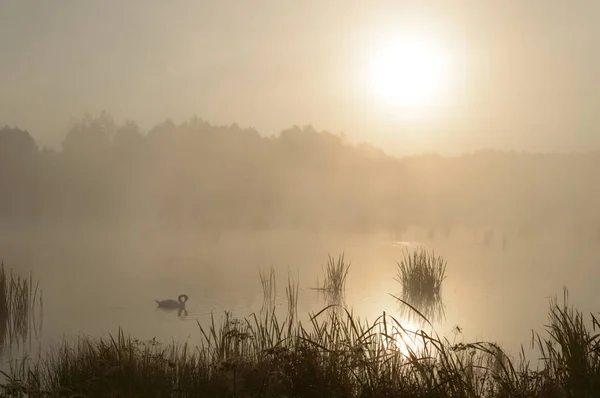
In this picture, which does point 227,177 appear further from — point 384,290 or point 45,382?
point 45,382

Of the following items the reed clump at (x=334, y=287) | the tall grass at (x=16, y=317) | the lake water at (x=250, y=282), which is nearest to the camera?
the tall grass at (x=16, y=317)

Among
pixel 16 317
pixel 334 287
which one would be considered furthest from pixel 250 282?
pixel 16 317

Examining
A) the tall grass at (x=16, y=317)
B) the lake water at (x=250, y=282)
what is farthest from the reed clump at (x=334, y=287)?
the tall grass at (x=16, y=317)

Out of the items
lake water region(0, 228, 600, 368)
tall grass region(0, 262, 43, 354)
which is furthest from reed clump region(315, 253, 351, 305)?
tall grass region(0, 262, 43, 354)

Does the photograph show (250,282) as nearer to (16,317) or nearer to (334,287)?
(334,287)

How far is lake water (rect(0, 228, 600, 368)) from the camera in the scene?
7.30m

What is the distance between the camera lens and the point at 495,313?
816cm

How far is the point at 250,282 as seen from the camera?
36.0ft

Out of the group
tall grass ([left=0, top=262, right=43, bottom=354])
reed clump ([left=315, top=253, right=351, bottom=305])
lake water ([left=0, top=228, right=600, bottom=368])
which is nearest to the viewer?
tall grass ([left=0, top=262, right=43, bottom=354])

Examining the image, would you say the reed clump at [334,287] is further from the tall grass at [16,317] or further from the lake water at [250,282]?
the tall grass at [16,317]

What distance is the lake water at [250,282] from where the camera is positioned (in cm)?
730

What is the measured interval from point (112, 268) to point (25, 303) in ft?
18.8

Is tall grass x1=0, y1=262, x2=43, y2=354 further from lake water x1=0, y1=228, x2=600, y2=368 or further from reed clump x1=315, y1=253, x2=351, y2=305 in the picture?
reed clump x1=315, y1=253, x2=351, y2=305

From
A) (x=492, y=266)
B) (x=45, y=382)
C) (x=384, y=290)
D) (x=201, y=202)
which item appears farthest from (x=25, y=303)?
(x=201, y=202)
